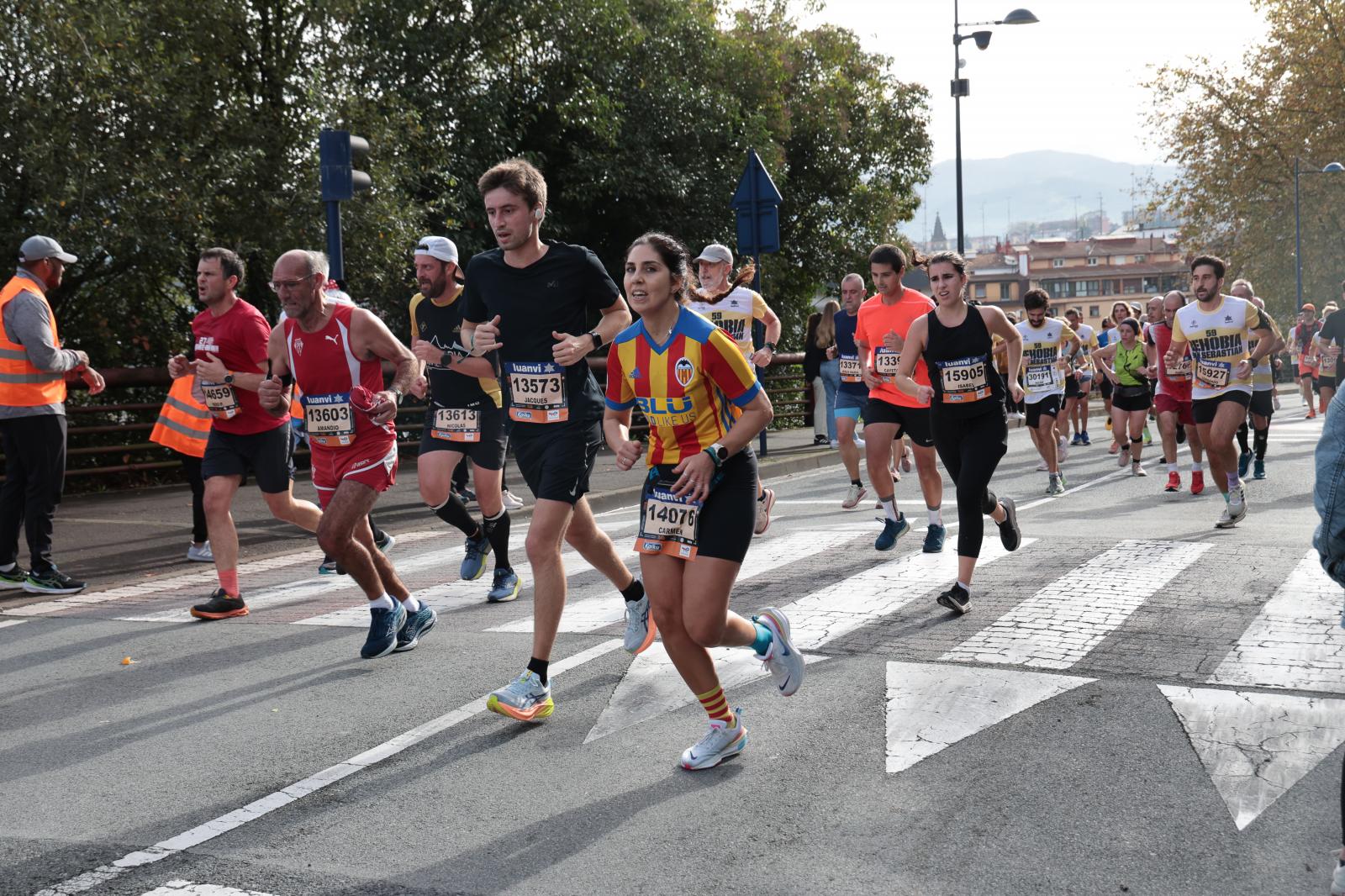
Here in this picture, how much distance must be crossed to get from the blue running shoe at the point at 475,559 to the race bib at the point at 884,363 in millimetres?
3083

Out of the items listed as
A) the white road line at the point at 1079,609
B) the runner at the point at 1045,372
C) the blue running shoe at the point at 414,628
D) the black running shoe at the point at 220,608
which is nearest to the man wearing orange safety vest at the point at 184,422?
the black running shoe at the point at 220,608

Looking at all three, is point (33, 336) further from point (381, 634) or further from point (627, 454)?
point (627, 454)

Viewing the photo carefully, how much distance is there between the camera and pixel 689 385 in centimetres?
458

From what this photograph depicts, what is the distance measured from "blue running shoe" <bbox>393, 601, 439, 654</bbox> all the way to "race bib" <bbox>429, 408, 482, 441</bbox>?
157cm

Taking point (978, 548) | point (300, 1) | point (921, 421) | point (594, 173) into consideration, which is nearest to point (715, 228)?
point (594, 173)

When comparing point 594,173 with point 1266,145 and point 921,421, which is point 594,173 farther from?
point 1266,145

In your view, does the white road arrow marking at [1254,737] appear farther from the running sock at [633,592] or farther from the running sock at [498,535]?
the running sock at [498,535]

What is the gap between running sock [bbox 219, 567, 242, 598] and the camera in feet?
25.5

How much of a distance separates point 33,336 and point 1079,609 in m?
6.56

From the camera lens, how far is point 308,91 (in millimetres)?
16250

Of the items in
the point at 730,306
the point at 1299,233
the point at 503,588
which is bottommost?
the point at 503,588

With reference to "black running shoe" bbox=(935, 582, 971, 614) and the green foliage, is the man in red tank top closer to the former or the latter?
"black running shoe" bbox=(935, 582, 971, 614)

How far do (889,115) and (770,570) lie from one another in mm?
29912

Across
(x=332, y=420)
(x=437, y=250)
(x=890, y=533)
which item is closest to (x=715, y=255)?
(x=890, y=533)
